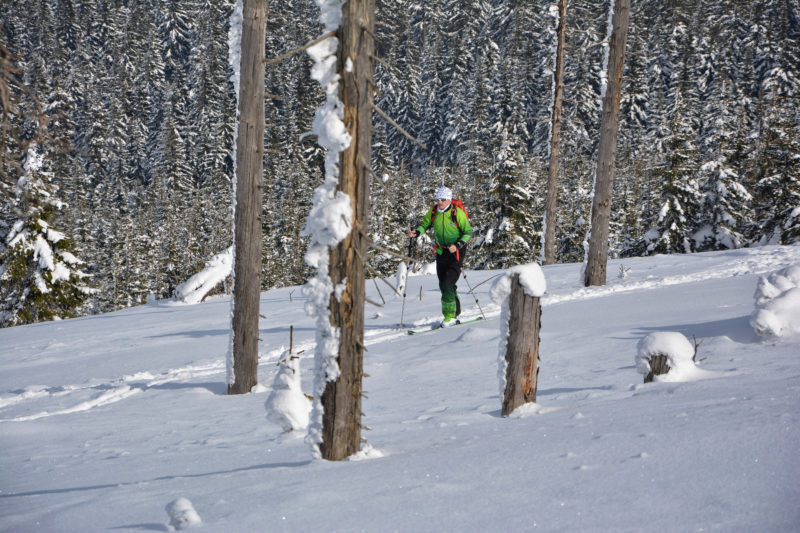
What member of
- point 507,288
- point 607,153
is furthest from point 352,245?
point 607,153

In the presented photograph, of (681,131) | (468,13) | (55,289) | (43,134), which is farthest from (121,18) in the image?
(43,134)

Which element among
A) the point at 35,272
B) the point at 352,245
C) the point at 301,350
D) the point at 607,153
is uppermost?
the point at 607,153

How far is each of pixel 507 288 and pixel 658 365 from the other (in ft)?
4.94

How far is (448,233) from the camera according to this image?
8938 millimetres

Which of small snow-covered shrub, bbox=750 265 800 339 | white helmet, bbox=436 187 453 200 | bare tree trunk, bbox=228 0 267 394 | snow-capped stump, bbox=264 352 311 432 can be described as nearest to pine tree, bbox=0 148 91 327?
bare tree trunk, bbox=228 0 267 394

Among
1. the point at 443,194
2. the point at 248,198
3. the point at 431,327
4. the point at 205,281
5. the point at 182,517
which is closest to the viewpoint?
the point at 182,517

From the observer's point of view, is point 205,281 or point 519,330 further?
point 205,281

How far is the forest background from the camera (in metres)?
25.6

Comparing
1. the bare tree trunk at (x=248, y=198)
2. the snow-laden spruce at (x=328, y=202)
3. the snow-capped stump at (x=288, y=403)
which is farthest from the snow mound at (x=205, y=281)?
the snow-laden spruce at (x=328, y=202)

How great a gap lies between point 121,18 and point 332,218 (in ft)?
407

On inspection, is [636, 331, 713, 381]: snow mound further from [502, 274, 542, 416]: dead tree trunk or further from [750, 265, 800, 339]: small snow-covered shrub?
[750, 265, 800, 339]: small snow-covered shrub

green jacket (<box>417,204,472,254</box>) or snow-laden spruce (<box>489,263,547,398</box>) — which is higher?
green jacket (<box>417,204,472,254</box>)

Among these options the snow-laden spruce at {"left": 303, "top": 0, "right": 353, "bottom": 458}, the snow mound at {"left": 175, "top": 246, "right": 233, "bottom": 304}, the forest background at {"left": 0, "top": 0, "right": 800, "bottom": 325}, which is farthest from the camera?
the forest background at {"left": 0, "top": 0, "right": 800, "bottom": 325}

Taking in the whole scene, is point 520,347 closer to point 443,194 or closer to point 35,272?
point 443,194
